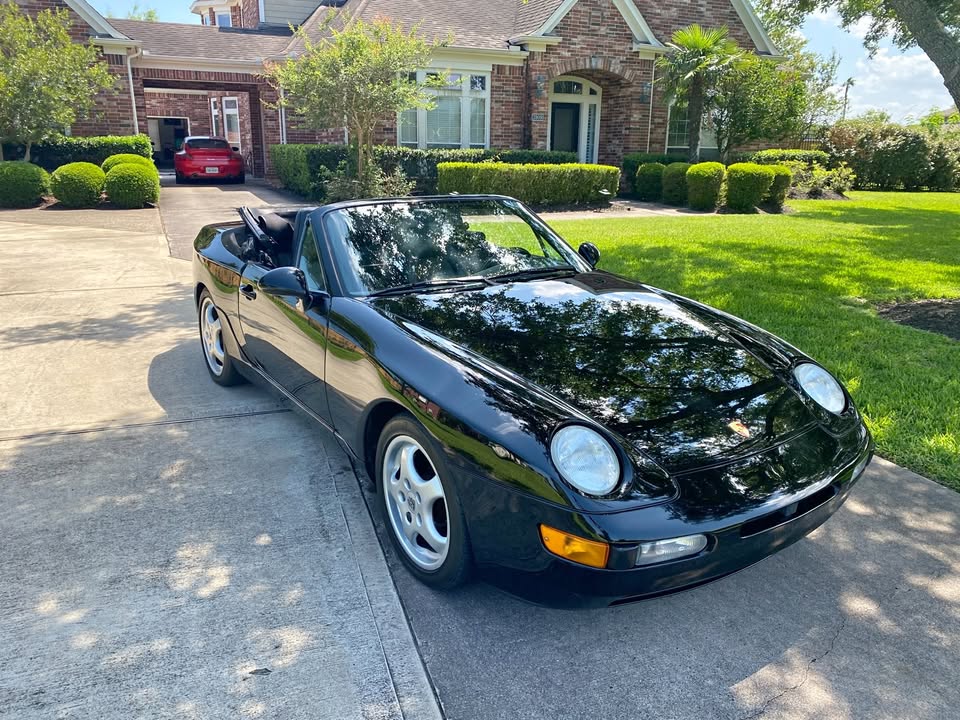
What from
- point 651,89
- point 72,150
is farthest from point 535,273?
point 651,89

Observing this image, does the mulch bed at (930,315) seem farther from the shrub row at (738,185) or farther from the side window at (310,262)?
the shrub row at (738,185)

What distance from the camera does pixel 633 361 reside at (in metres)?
3.10

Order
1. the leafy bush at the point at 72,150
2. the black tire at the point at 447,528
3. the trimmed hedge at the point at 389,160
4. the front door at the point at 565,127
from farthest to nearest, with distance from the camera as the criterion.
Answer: the front door at the point at 565,127 < the leafy bush at the point at 72,150 < the trimmed hedge at the point at 389,160 < the black tire at the point at 447,528

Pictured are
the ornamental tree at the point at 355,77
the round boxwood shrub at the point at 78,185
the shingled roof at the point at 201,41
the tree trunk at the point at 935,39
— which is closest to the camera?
the tree trunk at the point at 935,39

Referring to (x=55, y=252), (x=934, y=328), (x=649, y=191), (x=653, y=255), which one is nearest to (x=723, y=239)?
(x=653, y=255)

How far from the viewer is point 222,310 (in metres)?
4.80

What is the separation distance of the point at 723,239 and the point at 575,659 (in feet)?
32.6

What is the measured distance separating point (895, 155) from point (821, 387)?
948 inches

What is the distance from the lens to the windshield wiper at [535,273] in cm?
392

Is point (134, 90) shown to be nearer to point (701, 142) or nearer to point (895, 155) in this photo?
point (701, 142)

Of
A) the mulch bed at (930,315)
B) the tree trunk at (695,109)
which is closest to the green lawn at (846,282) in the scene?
the mulch bed at (930,315)

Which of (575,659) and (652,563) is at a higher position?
(652,563)

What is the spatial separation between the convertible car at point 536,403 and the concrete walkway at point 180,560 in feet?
1.22

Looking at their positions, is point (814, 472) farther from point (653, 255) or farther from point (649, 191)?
point (649, 191)
